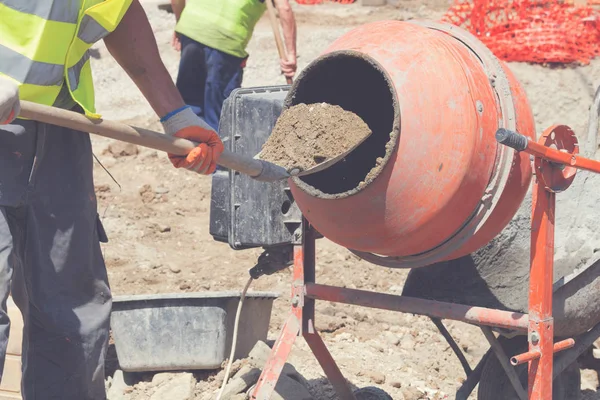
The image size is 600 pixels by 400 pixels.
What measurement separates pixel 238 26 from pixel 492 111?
3.09m

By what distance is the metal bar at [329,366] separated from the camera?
322 cm

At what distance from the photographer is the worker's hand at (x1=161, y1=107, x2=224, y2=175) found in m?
2.62

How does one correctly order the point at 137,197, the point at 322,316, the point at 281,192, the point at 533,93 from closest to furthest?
the point at 281,192 < the point at 322,316 < the point at 137,197 < the point at 533,93

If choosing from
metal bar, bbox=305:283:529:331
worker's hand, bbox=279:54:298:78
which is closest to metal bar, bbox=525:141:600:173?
metal bar, bbox=305:283:529:331

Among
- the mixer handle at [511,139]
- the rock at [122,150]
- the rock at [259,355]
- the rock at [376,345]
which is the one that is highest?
the mixer handle at [511,139]

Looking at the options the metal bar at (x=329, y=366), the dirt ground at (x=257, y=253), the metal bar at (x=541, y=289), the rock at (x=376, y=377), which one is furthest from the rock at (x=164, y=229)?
the metal bar at (x=541, y=289)

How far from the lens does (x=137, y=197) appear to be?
629 cm

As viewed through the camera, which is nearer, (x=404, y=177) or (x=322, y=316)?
(x=404, y=177)

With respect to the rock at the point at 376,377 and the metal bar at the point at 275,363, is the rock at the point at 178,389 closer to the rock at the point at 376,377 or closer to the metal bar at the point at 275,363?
the metal bar at the point at 275,363

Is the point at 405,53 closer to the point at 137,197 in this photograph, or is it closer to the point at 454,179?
the point at 454,179

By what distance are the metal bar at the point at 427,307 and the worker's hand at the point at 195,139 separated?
673 mm

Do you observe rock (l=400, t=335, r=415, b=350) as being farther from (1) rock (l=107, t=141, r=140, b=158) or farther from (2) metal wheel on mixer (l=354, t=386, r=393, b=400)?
(1) rock (l=107, t=141, r=140, b=158)

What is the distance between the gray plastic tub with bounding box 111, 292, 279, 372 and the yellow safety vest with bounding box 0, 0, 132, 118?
3.57ft

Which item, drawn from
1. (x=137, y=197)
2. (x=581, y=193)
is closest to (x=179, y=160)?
(x=581, y=193)
